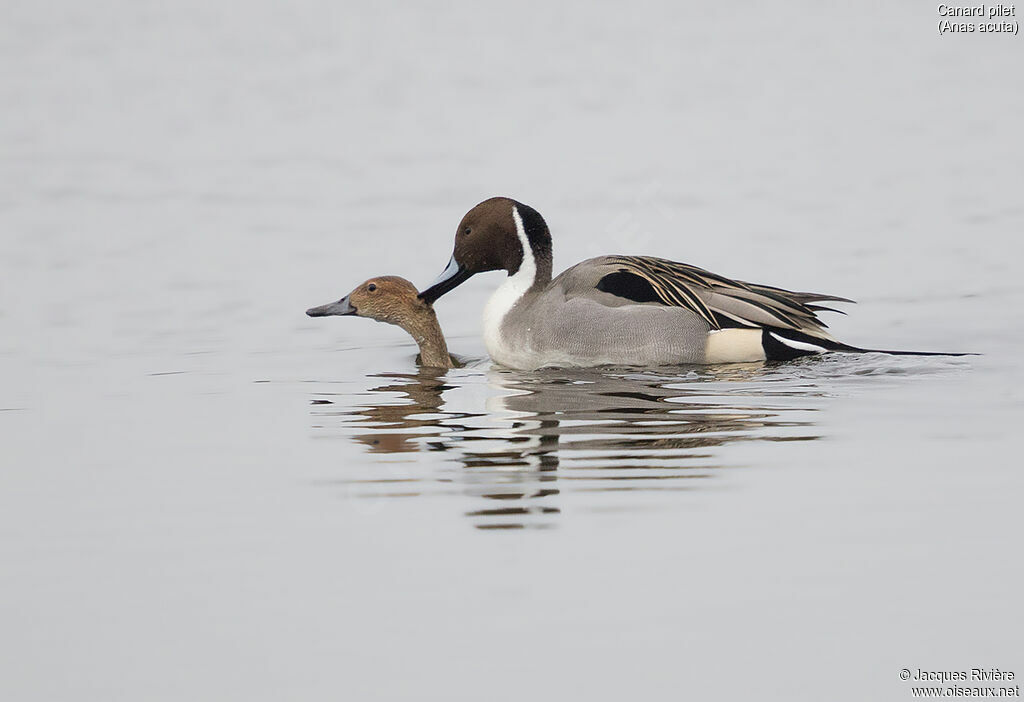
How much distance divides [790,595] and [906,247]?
990cm

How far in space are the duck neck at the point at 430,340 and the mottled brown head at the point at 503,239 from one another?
322 millimetres

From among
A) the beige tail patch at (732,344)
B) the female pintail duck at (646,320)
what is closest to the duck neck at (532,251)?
the female pintail duck at (646,320)

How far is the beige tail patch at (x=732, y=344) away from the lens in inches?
416

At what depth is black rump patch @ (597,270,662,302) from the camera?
10609mm

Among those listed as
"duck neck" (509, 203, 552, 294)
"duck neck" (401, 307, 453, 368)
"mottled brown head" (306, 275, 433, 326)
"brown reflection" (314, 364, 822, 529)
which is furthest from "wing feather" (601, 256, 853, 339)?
"mottled brown head" (306, 275, 433, 326)

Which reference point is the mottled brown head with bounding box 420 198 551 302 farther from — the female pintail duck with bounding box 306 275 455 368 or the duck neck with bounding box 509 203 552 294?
the female pintail duck with bounding box 306 275 455 368

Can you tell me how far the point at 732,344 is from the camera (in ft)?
34.7

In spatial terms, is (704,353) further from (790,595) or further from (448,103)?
(448,103)

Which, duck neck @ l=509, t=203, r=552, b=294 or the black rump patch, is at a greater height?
duck neck @ l=509, t=203, r=552, b=294

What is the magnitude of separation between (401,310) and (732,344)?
2.18m

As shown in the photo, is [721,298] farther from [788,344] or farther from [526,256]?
[526,256]

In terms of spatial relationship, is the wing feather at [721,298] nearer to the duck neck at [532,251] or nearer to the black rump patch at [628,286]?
the black rump patch at [628,286]

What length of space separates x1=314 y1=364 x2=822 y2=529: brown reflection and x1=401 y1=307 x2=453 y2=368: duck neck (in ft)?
0.70

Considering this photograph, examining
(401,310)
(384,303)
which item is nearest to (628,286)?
(401,310)
